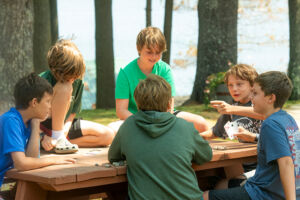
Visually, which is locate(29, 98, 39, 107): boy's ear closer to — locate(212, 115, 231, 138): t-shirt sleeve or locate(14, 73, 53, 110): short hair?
locate(14, 73, 53, 110): short hair

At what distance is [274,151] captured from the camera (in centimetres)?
282

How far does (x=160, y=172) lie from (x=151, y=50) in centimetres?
169

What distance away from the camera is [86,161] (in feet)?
10.5

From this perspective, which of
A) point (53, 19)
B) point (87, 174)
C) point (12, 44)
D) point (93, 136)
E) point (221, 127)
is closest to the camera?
point (87, 174)

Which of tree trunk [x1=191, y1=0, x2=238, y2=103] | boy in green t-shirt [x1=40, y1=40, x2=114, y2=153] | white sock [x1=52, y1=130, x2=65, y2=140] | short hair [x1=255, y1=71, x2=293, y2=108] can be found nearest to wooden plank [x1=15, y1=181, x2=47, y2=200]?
boy in green t-shirt [x1=40, y1=40, x2=114, y2=153]

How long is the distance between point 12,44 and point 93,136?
3130 mm

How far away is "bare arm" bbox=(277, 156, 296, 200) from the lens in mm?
2727

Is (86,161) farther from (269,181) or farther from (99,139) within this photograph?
(269,181)

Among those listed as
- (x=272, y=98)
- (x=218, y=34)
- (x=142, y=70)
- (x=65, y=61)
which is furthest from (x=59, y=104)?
(x=218, y=34)

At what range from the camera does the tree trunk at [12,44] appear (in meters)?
6.47

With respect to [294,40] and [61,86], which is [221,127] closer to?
[61,86]

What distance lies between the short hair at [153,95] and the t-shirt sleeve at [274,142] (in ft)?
2.30

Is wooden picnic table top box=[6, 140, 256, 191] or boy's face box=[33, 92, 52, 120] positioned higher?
boy's face box=[33, 92, 52, 120]

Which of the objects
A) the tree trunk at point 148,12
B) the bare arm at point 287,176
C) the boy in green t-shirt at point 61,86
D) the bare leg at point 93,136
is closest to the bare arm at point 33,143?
the boy in green t-shirt at point 61,86
